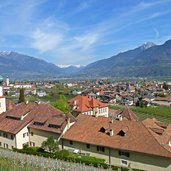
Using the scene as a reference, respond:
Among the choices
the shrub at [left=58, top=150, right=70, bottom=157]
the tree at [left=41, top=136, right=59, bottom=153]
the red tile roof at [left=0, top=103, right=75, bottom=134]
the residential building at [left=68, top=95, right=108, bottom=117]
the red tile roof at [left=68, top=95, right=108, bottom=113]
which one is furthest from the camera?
the red tile roof at [left=68, top=95, right=108, bottom=113]

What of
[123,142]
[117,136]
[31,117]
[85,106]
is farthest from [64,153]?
[85,106]

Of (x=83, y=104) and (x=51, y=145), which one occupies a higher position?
(x=83, y=104)

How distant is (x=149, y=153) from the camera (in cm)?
3316

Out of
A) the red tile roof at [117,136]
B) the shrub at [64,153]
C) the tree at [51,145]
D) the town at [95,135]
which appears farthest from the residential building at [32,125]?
the shrub at [64,153]

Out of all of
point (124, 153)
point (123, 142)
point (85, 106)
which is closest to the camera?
point (124, 153)

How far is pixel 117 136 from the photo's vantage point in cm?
3800

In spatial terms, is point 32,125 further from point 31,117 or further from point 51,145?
point 51,145

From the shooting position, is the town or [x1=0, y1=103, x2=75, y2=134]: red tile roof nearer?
the town

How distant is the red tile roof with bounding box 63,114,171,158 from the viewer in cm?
3410

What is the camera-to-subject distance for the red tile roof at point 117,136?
1343 inches

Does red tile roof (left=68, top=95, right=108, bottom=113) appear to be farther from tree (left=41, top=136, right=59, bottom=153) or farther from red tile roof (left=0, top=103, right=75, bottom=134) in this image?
tree (left=41, top=136, right=59, bottom=153)

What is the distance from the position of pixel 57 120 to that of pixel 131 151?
13.5 meters

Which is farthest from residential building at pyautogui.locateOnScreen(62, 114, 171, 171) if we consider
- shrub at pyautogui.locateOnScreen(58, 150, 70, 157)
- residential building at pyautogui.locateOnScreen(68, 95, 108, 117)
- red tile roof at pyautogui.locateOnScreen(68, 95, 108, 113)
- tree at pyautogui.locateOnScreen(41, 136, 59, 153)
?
red tile roof at pyautogui.locateOnScreen(68, 95, 108, 113)

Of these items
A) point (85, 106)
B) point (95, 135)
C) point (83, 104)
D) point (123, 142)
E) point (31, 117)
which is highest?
point (31, 117)
